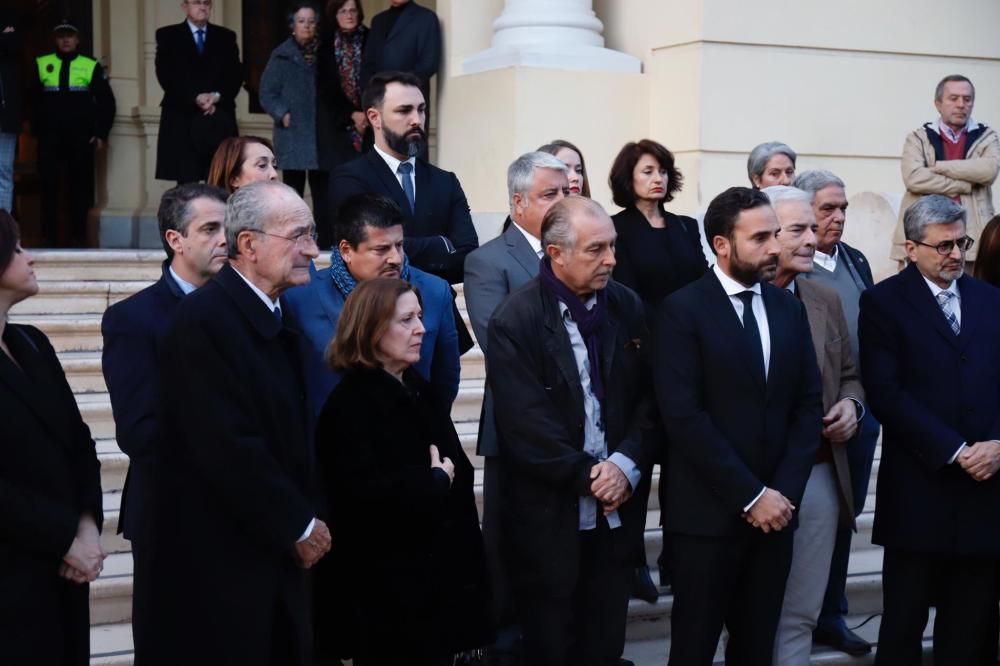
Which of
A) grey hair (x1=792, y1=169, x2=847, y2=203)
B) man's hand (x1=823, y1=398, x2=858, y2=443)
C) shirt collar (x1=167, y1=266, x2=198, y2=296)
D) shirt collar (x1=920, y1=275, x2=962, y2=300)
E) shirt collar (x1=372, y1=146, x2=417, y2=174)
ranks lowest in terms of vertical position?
man's hand (x1=823, y1=398, x2=858, y2=443)

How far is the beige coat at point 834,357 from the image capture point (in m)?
5.15

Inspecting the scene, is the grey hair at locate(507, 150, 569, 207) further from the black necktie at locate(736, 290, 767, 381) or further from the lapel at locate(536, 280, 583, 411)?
the black necktie at locate(736, 290, 767, 381)

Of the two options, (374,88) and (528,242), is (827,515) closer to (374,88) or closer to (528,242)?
(528,242)

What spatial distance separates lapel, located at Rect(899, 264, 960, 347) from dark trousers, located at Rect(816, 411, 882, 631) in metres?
0.47

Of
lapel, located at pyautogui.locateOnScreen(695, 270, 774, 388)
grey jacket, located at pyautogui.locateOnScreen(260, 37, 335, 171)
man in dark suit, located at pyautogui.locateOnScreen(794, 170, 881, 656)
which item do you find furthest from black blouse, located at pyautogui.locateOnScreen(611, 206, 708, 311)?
grey jacket, located at pyautogui.locateOnScreen(260, 37, 335, 171)

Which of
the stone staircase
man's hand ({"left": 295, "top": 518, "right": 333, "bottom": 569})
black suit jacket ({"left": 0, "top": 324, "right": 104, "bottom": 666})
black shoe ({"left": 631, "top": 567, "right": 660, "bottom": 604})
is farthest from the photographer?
black shoe ({"left": 631, "top": 567, "right": 660, "bottom": 604})

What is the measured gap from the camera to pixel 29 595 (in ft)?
12.3

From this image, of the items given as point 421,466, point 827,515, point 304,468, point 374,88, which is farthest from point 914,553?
point 374,88

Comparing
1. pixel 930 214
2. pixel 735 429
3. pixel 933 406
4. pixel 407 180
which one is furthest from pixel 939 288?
pixel 407 180

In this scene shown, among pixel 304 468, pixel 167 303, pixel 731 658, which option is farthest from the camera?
pixel 731 658

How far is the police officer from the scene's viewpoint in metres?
9.74

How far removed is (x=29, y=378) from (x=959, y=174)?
548cm

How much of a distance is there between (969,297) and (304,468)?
2.55m

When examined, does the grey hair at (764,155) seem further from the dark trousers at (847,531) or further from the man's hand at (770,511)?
the man's hand at (770,511)
